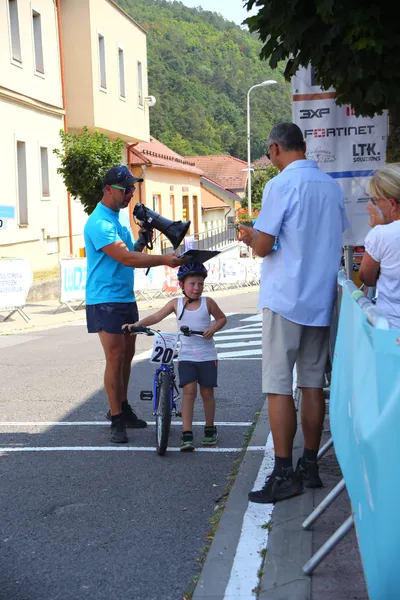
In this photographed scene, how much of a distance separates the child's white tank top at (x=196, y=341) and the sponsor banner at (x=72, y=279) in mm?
14063

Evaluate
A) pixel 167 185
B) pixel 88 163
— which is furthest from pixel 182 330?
pixel 167 185

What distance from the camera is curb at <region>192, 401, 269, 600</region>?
404 centimetres

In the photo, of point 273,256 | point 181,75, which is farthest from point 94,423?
point 181,75

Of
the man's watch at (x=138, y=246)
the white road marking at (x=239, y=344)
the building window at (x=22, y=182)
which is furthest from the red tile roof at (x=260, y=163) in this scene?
the man's watch at (x=138, y=246)

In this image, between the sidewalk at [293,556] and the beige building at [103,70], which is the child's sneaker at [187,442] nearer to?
the sidewalk at [293,556]

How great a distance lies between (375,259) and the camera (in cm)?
468

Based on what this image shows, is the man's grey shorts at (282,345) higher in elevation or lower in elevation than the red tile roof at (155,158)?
lower

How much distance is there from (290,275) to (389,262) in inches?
24.6

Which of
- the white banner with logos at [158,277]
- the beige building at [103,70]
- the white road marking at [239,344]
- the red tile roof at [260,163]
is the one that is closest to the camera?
the white road marking at [239,344]

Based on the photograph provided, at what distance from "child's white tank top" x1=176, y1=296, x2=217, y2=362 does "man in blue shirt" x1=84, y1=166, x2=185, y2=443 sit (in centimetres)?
57

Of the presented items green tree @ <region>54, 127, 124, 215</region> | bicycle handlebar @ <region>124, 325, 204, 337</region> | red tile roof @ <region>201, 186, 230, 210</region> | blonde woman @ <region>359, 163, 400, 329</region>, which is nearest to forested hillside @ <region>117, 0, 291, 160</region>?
Result: red tile roof @ <region>201, 186, 230, 210</region>

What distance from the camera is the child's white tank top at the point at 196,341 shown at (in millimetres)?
6742

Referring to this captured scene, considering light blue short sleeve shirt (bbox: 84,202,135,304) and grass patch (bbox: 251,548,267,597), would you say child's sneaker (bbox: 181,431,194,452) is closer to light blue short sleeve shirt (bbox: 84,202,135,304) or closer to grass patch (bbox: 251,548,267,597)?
light blue short sleeve shirt (bbox: 84,202,135,304)

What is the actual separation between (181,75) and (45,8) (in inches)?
3355
